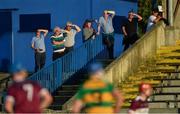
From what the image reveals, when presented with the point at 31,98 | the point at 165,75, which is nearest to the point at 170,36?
the point at 165,75

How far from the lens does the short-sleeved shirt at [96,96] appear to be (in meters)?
12.7

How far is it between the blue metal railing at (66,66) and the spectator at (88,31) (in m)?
0.26

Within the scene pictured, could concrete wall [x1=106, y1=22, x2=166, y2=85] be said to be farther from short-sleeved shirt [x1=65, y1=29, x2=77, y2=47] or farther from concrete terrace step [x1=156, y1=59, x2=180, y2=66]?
short-sleeved shirt [x1=65, y1=29, x2=77, y2=47]

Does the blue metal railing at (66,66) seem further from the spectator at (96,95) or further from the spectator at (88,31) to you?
the spectator at (96,95)

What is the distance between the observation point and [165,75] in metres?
25.4

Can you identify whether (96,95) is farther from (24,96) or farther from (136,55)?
(136,55)

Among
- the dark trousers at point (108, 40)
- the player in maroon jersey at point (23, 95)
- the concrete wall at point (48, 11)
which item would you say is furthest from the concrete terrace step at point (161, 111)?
the player in maroon jersey at point (23, 95)

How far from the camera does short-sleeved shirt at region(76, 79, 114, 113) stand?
12.7m

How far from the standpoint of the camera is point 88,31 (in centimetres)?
2511

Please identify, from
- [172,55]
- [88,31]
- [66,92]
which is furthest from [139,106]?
[172,55]

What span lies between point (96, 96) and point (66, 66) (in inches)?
471

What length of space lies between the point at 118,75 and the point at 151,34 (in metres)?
3.26

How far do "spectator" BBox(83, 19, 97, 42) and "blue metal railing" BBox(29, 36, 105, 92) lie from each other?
262 mm

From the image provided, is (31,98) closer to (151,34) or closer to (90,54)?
(90,54)
